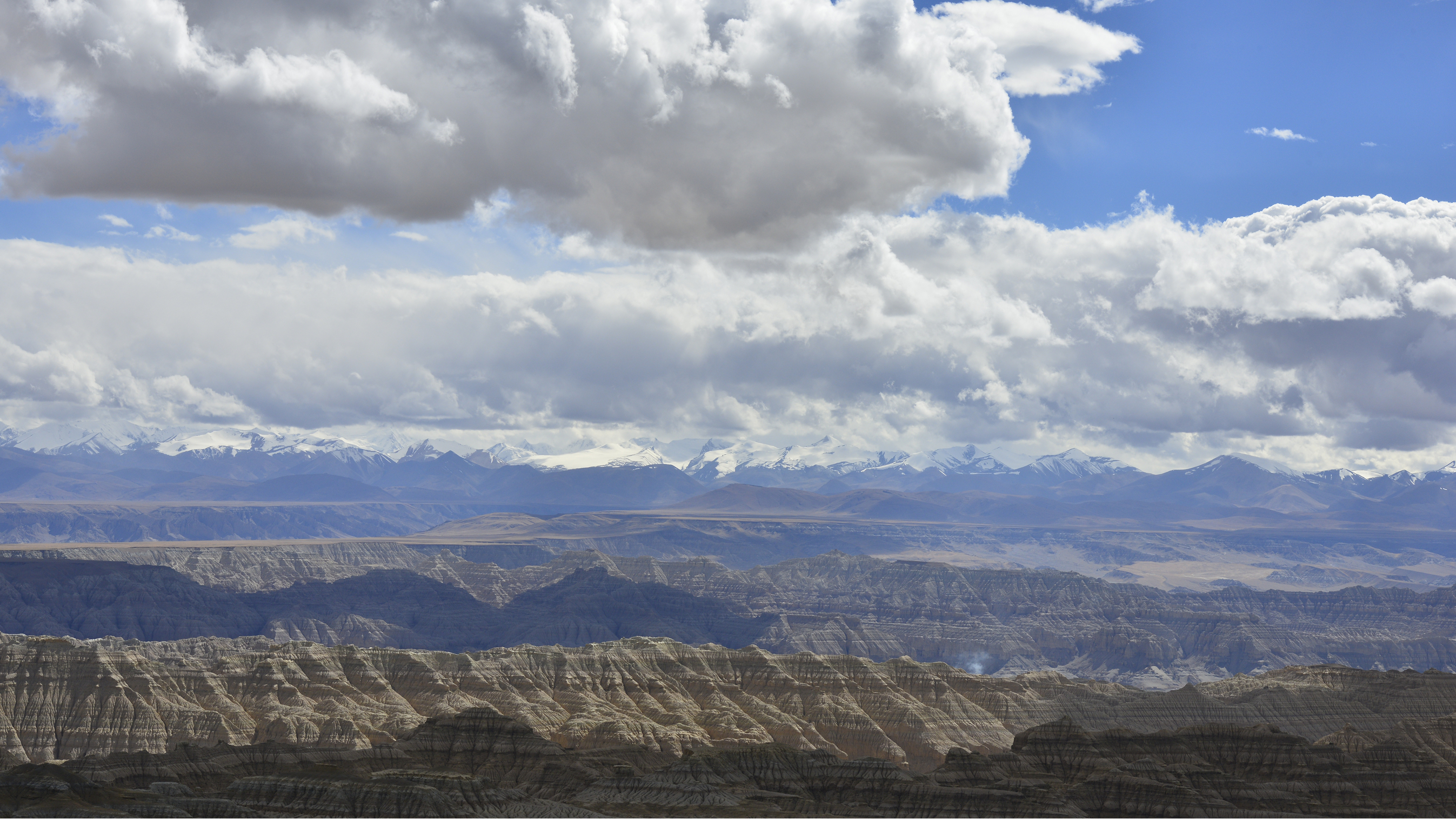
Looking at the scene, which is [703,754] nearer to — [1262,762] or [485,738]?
[485,738]

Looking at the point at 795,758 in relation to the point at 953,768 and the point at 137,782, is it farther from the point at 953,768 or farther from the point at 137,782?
the point at 137,782

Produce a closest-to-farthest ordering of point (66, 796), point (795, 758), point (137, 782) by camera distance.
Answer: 1. point (66, 796)
2. point (137, 782)
3. point (795, 758)

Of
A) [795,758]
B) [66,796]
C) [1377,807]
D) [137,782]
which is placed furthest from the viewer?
[795,758]

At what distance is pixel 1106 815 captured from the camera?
164 m

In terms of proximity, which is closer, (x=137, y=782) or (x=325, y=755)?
(x=137, y=782)

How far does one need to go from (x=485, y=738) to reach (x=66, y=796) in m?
62.0

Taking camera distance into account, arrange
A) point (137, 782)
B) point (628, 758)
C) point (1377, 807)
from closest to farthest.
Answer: point (137, 782)
point (1377, 807)
point (628, 758)

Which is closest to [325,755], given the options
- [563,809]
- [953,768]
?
[563,809]

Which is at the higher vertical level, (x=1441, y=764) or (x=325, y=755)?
(x=1441, y=764)

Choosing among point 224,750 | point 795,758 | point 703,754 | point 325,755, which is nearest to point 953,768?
point 795,758

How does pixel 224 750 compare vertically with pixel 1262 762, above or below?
below

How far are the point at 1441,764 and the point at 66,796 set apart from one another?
168 m

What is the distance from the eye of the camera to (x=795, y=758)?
607ft

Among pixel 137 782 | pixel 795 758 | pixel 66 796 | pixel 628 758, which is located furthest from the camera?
pixel 628 758
